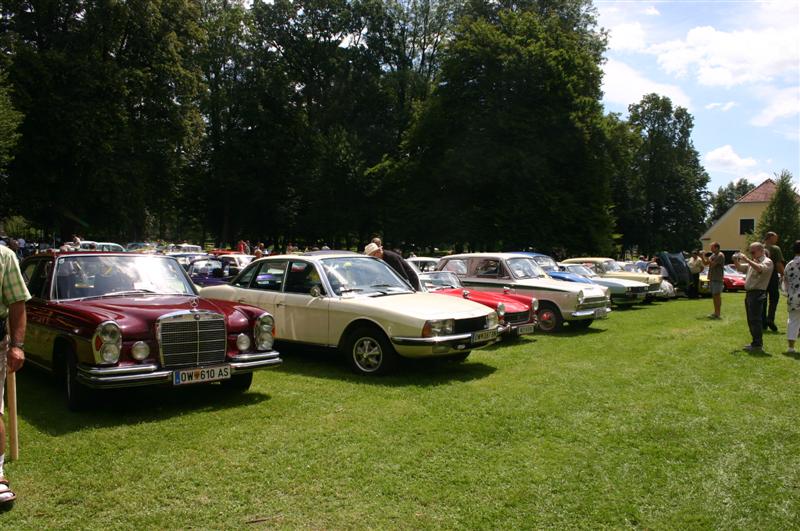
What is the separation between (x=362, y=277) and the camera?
9477mm

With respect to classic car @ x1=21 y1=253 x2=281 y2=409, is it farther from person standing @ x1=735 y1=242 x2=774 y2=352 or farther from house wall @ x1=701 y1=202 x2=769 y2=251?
house wall @ x1=701 y1=202 x2=769 y2=251

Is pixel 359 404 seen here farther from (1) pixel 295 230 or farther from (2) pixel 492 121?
(1) pixel 295 230

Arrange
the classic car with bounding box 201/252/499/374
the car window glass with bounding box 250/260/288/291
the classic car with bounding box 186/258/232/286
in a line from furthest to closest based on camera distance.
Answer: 1. the classic car with bounding box 186/258/232/286
2. the car window glass with bounding box 250/260/288/291
3. the classic car with bounding box 201/252/499/374

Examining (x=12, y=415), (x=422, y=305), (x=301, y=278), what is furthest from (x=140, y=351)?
(x=422, y=305)

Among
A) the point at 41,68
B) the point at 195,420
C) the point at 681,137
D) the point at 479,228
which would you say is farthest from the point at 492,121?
the point at 681,137

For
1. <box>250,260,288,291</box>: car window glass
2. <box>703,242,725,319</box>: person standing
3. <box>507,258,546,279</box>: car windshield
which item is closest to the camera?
<box>250,260,288,291</box>: car window glass

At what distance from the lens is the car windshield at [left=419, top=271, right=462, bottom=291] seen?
13.3 metres

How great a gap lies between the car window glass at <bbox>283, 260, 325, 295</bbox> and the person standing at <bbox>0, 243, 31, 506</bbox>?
16.7 ft

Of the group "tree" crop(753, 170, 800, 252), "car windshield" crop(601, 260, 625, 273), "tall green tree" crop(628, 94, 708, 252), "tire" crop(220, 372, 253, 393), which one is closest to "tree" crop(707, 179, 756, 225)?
"tall green tree" crop(628, 94, 708, 252)

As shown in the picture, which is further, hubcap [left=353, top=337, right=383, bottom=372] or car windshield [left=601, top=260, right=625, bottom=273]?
car windshield [left=601, top=260, right=625, bottom=273]

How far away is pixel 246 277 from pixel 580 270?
13.9m

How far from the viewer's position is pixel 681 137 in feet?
216

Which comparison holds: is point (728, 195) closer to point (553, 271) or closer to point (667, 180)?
point (667, 180)

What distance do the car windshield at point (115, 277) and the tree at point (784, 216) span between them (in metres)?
43.8
